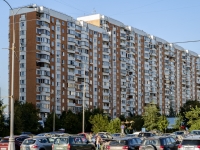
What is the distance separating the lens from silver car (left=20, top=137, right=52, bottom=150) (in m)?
31.4

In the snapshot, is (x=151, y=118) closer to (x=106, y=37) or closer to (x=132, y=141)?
(x=106, y=37)

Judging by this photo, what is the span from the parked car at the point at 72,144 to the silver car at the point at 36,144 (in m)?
2.26

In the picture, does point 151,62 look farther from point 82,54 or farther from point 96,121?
point 96,121

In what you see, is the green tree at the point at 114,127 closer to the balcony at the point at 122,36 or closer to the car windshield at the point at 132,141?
the car windshield at the point at 132,141

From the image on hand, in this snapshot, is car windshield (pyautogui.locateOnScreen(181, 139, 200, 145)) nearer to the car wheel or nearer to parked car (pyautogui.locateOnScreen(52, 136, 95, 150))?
the car wheel

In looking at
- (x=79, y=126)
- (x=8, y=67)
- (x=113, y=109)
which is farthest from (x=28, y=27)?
(x=113, y=109)

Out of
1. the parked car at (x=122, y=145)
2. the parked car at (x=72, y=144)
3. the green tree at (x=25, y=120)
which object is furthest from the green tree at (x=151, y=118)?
the parked car at (x=122, y=145)

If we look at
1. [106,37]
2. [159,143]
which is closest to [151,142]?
[159,143]

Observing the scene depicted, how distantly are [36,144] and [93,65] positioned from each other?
80.1 meters

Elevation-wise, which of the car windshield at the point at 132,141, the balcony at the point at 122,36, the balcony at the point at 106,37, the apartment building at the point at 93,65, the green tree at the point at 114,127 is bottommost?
the green tree at the point at 114,127

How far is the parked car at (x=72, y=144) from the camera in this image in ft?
94.1

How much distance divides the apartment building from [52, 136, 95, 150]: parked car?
43.7m

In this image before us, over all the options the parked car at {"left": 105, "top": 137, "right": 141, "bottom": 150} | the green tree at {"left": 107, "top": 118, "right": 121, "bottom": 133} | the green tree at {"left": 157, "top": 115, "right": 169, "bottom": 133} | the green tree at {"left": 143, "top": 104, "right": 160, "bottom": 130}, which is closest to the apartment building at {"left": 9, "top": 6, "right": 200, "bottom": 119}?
the green tree at {"left": 107, "top": 118, "right": 121, "bottom": 133}

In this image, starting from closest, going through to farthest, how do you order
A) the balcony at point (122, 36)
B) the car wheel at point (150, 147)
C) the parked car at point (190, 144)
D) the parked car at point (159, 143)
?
the parked car at point (190, 144), the car wheel at point (150, 147), the parked car at point (159, 143), the balcony at point (122, 36)
